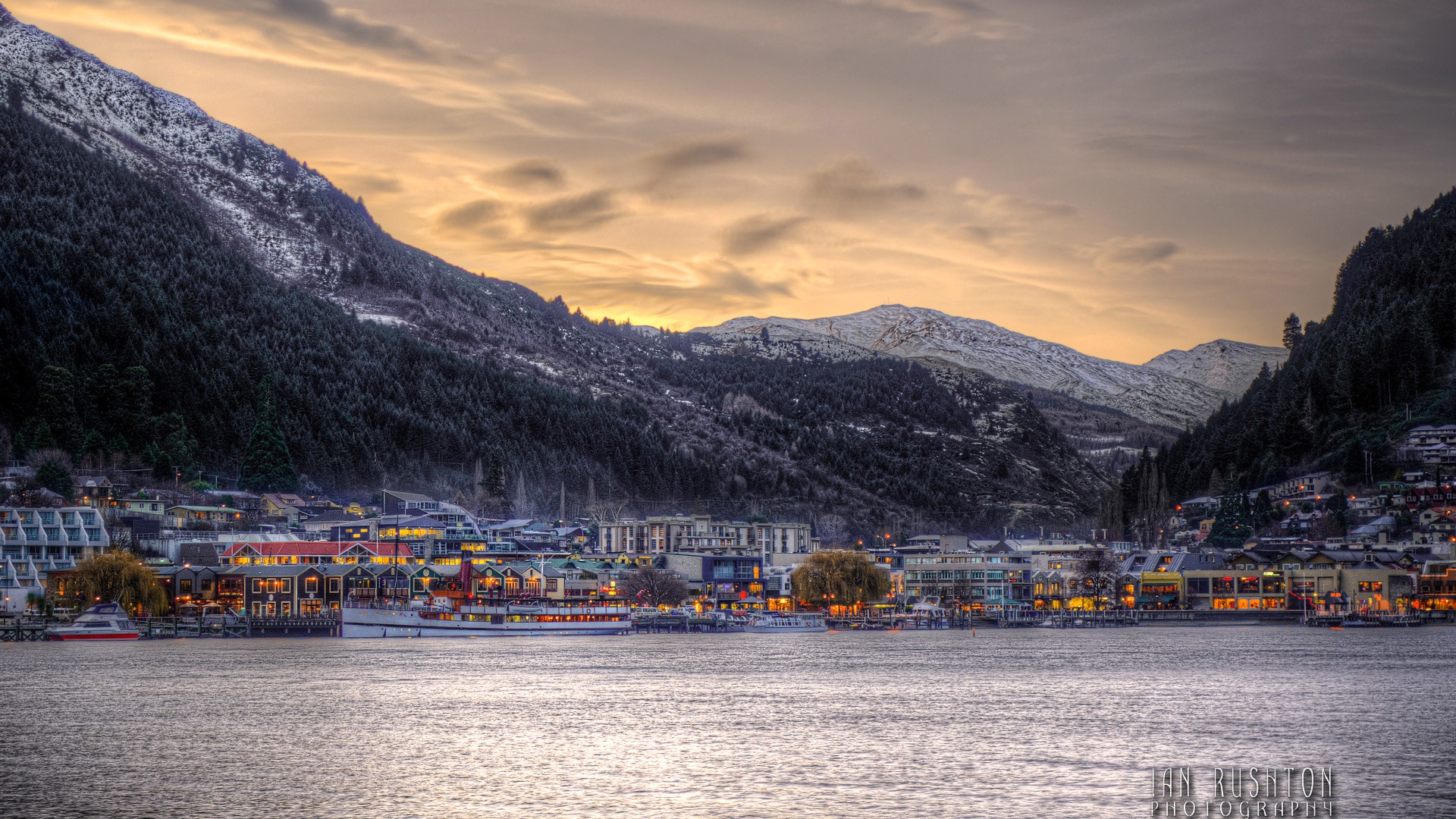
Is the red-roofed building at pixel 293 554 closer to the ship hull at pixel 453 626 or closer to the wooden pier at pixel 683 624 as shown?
the ship hull at pixel 453 626

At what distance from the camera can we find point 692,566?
195 m

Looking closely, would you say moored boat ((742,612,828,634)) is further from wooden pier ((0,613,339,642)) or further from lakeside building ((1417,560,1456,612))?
lakeside building ((1417,560,1456,612))

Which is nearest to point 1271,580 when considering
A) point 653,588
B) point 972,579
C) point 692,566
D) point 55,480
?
point 972,579

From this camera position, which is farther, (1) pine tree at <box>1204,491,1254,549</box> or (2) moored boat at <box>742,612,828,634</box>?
(1) pine tree at <box>1204,491,1254,549</box>

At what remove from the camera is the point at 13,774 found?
5053 cm

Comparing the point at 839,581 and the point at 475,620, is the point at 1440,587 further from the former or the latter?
the point at 475,620

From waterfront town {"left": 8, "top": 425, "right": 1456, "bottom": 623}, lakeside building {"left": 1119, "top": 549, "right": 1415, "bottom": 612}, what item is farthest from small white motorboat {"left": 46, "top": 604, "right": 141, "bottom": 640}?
lakeside building {"left": 1119, "top": 549, "right": 1415, "bottom": 612}

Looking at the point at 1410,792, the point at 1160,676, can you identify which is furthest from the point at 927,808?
the point at 1160,676

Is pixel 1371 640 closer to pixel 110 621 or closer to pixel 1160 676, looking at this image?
pixel 1160 676

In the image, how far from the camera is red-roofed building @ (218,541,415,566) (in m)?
164

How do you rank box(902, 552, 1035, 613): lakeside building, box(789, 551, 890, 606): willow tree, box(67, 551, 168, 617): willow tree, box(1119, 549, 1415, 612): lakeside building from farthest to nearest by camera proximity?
box(902, 552, 1035, 613): lakeside building
box(789, 551, 890, 606): willow tree
box(1119, 549, 1415, 612): lakeside building
box(67, 551, 168, 617): willow tree

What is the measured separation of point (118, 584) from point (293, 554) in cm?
2683

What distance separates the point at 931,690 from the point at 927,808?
1507 inches

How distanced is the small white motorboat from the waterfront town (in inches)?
364
